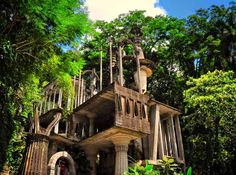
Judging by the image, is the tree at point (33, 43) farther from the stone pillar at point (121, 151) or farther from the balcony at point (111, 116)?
the stone pillar at point (121, 151)

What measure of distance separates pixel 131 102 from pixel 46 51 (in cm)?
494

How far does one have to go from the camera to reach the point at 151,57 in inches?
1046

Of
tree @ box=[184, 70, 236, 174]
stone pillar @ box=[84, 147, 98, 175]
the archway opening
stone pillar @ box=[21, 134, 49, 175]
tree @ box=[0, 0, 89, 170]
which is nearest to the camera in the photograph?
tree @ box=[0, 0, 89, 170]

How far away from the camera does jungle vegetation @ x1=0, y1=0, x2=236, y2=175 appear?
32.3 feet

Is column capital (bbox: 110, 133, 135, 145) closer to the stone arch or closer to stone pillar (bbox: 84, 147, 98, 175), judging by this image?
stone pillar (bbox: 84, 147, 98, 175)

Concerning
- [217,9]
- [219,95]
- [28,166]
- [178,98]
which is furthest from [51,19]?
[217,9]

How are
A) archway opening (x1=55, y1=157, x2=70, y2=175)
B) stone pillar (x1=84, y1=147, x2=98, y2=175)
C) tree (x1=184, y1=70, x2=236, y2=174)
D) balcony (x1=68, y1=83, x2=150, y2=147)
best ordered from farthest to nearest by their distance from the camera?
tree (x1=184, y1=70, x2=236, y2=174) < stone pillar (x1=84, y1=147, x2=98, y2=175) < archway opening (x1=55, y1=157, x2=70, y2=175) < balcony (x1=68, y1=83, x2=150, y2=147)

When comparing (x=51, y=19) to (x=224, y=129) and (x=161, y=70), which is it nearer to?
(x=224, y=129)

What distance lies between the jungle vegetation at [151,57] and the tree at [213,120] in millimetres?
52

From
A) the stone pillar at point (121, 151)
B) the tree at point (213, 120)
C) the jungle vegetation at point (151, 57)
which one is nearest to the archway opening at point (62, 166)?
the jungle vegetation at point (151, 57)

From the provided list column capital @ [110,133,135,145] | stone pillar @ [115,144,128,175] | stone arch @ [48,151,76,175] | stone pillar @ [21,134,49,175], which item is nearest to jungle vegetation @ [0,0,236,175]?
stone pillar @ [21,134,49,175]

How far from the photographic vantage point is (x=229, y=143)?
672 inches

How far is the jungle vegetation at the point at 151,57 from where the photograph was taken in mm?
9836

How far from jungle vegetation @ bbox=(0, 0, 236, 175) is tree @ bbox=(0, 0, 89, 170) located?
3 cm
